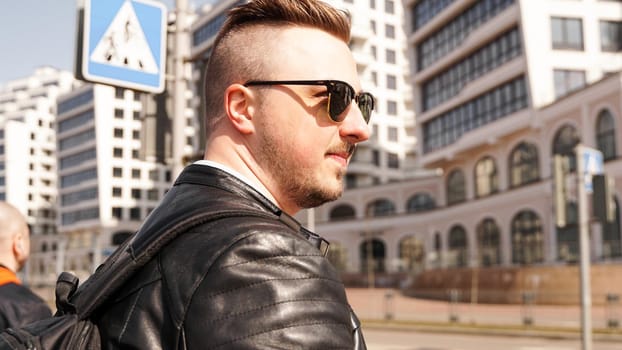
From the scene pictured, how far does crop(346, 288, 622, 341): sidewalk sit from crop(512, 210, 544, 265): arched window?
6526mm

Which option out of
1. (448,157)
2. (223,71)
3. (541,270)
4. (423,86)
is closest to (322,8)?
(223,71)

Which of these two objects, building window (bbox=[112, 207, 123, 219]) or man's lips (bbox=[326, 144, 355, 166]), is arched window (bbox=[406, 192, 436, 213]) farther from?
man's lips (bbox=[326, 144, 355, 166])

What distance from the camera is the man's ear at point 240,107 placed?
1576 millimetres

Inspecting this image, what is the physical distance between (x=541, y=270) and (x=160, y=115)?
86.2ft

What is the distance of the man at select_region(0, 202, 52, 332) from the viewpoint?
3789mm

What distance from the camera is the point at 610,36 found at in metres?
39.2

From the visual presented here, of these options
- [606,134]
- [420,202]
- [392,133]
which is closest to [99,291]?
[606,134]

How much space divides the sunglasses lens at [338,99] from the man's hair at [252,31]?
13 centimetres

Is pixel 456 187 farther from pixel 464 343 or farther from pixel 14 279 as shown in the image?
pixel 14 279

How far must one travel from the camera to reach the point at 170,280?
126cm

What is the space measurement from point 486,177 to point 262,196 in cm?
4556

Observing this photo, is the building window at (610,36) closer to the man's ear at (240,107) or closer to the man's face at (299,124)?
the man's face at (299,124)

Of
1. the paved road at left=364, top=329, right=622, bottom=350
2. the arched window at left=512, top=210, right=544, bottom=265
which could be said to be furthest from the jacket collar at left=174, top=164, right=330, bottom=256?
the arched window at left=512, top=210, right=544, bottom=265

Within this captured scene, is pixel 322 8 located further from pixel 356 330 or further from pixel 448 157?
pixel 448 157
